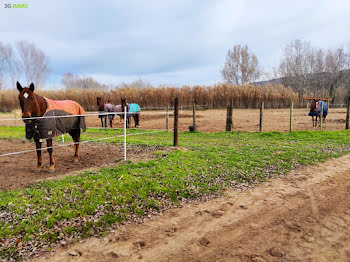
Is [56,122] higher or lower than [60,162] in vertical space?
higher

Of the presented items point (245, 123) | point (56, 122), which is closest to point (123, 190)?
point (56, 122)

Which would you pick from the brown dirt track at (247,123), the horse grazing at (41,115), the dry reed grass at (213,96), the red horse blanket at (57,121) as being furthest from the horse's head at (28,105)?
the dry reed grass at (213,96)

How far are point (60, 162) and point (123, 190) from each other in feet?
9.48

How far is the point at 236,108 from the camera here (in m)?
24.5

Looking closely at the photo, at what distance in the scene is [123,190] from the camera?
391cm

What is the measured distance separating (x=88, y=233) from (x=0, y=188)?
231 centimetres

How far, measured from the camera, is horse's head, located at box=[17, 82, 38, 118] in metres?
4.54

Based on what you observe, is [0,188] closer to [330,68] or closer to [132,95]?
[132,95]

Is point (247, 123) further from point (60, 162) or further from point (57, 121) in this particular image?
point (57, 121)

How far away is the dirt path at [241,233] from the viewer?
8.25 feet

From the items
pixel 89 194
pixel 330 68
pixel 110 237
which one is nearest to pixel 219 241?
pixel 110 237

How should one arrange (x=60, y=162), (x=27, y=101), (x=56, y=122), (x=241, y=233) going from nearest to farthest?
1. (x=241, y=233)
2. (x=27, y=101)
3. (x=56, y=122)
4. (x=60, y=162)

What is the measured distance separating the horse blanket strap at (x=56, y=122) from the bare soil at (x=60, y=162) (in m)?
0.85

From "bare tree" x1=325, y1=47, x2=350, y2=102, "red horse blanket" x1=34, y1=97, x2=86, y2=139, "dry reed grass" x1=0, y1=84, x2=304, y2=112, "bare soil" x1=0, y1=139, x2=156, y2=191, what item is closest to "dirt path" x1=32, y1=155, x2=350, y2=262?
"bare soil" x1=0, y1=139, x2=156, y2=191
